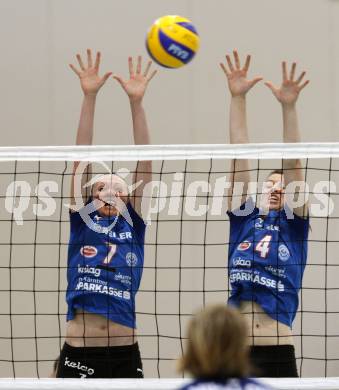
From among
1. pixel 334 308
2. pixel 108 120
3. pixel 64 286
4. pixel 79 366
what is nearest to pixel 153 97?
pixel 108 120

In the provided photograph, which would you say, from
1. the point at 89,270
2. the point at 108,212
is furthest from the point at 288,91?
the point at 89,270

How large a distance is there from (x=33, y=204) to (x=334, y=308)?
238 cm

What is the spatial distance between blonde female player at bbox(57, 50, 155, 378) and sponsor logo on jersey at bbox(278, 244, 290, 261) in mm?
762

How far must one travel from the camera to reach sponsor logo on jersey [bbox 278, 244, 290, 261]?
177 inches

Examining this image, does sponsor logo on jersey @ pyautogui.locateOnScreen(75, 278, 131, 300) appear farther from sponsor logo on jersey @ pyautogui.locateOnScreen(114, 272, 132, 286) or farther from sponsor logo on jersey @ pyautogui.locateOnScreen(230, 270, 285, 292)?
sponsor logo on jersey @ pyautogui.locateOnScreen(230, 270, 285, 292)

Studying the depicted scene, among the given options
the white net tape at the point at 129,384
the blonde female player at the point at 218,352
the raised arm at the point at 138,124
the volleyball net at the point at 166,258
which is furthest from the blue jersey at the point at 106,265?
the blonde female player at the point at 218,352

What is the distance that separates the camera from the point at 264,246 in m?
4.52

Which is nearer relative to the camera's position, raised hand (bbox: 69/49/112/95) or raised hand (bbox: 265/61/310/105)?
raised hand (bbox: 265/61/310/105)

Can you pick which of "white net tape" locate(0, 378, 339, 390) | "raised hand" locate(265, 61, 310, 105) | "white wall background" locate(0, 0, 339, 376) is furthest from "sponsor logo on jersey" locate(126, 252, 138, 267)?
"white wall background" locate(0, 0, 339, 376)

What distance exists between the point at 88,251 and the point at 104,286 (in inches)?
8.6

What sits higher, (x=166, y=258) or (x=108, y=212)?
(x=108, y=212)

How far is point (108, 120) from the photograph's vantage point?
6.55 m

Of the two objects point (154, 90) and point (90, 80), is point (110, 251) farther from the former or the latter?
point (154, 90)

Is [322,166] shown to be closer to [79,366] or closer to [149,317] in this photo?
[149,317]
